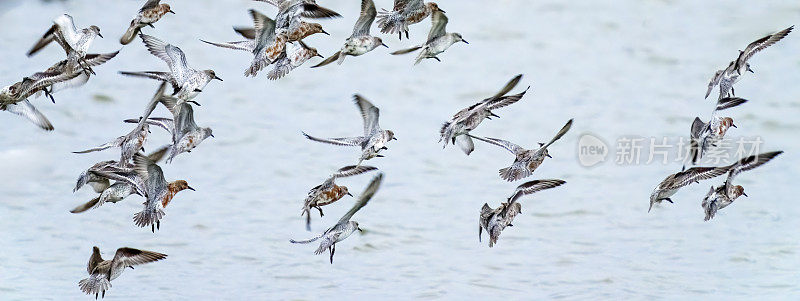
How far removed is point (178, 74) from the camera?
22.1 ft

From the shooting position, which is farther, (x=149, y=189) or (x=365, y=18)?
(x=365, y=18)

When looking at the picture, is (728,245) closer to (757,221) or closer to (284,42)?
(757,221)

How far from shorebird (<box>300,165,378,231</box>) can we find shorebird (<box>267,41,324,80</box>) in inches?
33.8

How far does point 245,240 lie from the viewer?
11812 mm

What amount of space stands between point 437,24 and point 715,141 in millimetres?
2483

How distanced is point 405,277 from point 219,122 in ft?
11.0

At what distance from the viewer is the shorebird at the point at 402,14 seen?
7027 mm

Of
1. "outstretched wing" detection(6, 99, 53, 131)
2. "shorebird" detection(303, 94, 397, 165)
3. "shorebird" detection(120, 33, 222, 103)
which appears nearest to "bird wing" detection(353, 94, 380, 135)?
"shorebird" detection(303, 94, 397, 165)

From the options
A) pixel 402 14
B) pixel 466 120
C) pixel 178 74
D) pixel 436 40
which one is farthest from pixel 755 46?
pixel 178 74

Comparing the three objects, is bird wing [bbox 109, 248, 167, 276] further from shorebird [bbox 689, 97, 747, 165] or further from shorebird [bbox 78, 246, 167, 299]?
shorebird [bbox 689, 97, 747, 165]

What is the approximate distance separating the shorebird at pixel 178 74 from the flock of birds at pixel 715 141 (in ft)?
11.9

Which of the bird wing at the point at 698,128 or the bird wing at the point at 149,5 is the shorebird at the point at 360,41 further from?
the bird wing at the point at 698,128

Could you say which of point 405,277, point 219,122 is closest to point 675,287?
point 405,277

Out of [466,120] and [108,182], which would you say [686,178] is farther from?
[108,182]
